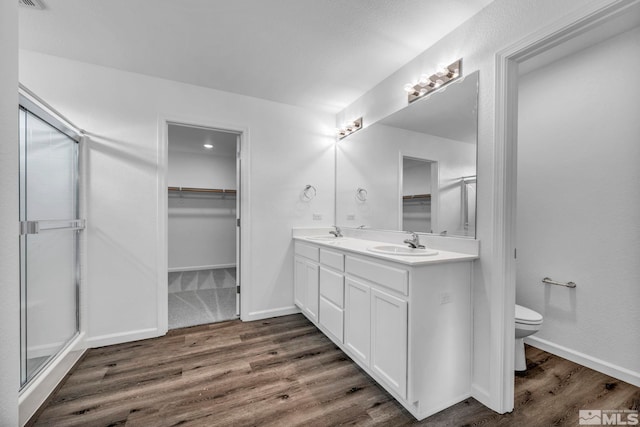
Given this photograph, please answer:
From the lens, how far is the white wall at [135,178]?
7.50 feet

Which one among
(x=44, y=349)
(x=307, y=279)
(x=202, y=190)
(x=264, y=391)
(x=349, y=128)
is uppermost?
(x=349, y=128)

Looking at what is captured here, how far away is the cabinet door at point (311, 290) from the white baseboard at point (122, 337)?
1.43 meters

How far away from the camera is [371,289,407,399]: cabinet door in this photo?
1501mm

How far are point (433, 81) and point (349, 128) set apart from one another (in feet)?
3.88

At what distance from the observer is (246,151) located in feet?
9.39

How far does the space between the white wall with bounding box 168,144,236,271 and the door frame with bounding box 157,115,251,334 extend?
8.16ft

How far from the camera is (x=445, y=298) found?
158 centimetres

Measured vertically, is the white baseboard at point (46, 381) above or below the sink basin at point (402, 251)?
below

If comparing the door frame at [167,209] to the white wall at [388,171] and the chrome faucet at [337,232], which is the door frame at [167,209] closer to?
the chrome faucet at [337,232]

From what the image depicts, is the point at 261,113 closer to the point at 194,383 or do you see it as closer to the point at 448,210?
the point at 448,210

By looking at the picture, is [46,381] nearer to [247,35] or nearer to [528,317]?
[247,35]

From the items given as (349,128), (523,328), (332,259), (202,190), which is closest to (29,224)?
(332,259)

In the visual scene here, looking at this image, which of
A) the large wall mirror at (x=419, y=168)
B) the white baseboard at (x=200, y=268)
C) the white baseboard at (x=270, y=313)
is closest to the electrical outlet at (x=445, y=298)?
the large wall mirror at (x=419, y=168)

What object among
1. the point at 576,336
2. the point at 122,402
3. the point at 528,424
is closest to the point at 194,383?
the point at 122,402
